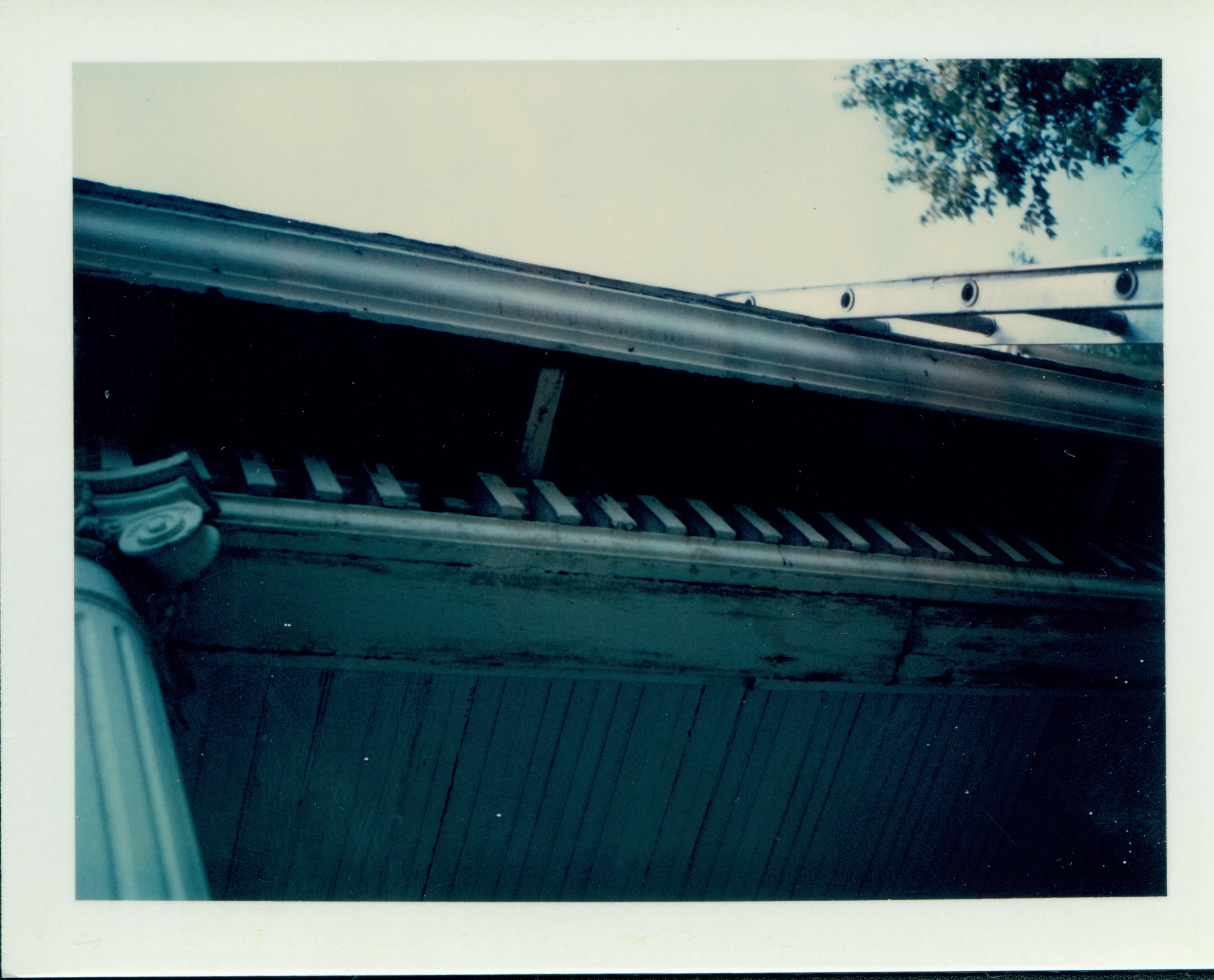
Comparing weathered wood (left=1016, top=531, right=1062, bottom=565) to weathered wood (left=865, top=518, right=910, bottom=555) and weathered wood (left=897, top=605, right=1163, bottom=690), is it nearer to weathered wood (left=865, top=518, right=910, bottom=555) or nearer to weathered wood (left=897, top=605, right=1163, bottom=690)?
weathered wood (left=897, top=605, right=1163, bottom=690)

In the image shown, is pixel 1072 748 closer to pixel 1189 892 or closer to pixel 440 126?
pixel 1189 892

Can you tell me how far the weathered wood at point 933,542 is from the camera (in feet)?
5.33

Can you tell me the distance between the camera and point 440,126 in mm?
1372

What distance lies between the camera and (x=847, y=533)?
1.60 metres

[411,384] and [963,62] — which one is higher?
[963,62]

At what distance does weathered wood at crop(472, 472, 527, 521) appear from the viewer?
4.52ft

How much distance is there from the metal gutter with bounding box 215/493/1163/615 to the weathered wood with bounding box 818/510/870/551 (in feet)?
0.06

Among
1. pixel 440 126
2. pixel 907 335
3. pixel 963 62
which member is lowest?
pixel 907 335

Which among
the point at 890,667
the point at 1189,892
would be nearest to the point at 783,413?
the point at 890,667

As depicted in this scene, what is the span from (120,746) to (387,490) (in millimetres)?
469

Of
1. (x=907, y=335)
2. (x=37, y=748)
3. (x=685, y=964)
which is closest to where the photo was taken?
(x=37, y=748)

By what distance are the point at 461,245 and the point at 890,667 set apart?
1.04m

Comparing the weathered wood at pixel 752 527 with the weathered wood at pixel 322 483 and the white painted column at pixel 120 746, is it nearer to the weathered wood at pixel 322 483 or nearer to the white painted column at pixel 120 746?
the weathered wood at pixel 322 483

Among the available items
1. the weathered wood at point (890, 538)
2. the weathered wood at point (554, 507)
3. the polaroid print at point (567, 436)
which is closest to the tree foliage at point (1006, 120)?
the polaroid print at point (567, 436)
